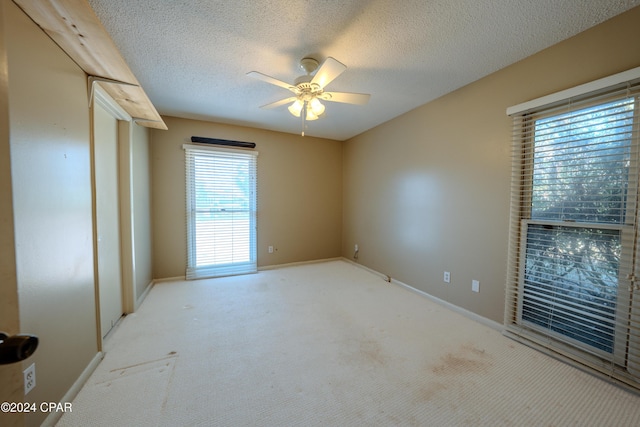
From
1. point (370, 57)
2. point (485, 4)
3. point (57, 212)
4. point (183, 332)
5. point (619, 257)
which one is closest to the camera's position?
point (57, 212)

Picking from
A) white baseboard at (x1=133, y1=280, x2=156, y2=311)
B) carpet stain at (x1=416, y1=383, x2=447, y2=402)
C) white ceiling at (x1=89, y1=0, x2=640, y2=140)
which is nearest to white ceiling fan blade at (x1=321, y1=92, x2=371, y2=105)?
white ceiling at (x1=89, y1=0, x2=640, y2=140)

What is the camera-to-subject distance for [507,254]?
216 cm

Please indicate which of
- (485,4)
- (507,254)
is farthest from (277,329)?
(485,4)


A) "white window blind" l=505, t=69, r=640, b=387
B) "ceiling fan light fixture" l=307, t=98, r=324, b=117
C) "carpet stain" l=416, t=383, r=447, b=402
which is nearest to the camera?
"carpet stain" l=416, t=383, r=447, b=402

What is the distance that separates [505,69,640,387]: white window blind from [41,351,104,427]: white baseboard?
319 cm

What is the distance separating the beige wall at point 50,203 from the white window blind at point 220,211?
193 cm

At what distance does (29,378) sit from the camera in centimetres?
113

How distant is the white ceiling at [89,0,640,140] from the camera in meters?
1.50

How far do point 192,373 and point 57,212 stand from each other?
1.29 meters

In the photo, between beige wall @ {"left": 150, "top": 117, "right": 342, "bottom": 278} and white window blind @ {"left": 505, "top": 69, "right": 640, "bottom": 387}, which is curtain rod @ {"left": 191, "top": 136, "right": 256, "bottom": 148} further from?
white window blind @ {"left": 505, "top": 69, "right": 640, "bottom": 387}

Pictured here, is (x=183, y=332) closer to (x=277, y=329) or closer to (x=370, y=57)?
(x=277, y=329)

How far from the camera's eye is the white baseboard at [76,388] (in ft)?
4.04

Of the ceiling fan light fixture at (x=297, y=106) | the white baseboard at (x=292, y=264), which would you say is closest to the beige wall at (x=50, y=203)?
the ceiling fan light fixture at (x=297, y=106)

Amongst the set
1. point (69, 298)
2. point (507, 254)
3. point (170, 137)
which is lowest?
point (69, 298)
